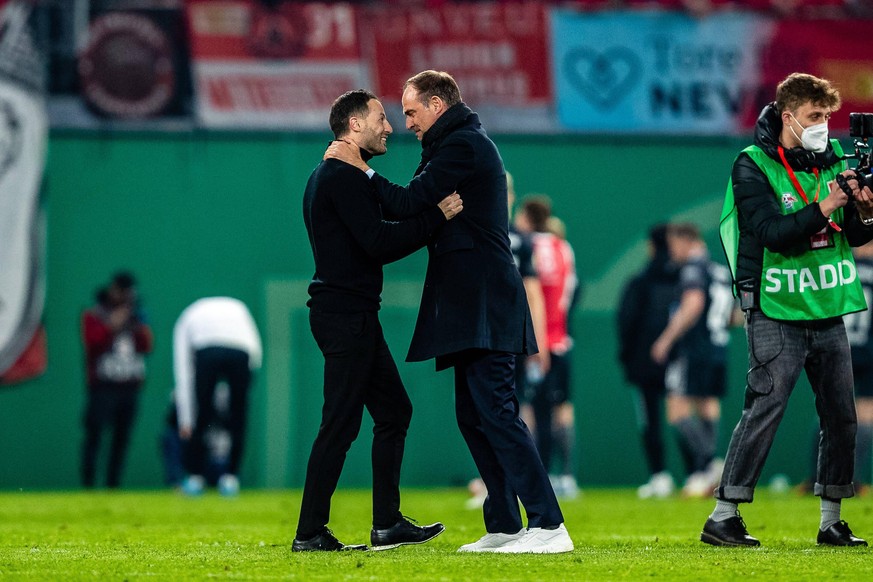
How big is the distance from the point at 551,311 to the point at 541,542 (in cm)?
592

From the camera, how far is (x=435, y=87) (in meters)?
6.71

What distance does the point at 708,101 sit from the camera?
15.6 meters

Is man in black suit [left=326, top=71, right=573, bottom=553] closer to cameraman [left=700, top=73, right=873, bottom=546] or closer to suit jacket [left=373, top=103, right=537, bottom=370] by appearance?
suit jacket [left=373, top=103, right=537, bottom=370]

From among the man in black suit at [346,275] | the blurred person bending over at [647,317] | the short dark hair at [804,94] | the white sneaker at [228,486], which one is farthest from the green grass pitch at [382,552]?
the short dark hair at [804,94]

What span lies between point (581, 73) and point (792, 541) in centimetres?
866

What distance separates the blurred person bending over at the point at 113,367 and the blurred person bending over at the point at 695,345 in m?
4.86

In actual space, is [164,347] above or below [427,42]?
below

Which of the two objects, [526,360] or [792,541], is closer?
[792,541]

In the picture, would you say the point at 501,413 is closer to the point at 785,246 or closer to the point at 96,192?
the point at 785,246

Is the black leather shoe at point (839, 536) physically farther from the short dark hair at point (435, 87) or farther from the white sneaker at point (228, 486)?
the white sneaker at point (228, 486)

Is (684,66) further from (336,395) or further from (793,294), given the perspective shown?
(336,395)

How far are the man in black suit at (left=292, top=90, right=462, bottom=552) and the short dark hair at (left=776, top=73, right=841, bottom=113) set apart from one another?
4.97ft

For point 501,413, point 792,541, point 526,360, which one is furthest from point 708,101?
point 501,413

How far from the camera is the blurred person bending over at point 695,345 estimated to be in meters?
12.8
